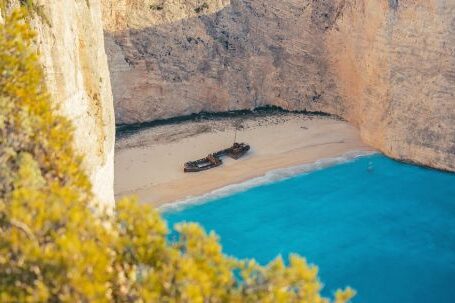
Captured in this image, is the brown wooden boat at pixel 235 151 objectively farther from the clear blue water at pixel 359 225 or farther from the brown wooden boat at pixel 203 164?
the clear blue water at pixel 359 225

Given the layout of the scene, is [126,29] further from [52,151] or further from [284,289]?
[284,289]

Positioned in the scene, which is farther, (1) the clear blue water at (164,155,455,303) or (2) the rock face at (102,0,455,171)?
(2) the rock face at (102,0,455,171)

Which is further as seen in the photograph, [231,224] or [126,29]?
[126,29]

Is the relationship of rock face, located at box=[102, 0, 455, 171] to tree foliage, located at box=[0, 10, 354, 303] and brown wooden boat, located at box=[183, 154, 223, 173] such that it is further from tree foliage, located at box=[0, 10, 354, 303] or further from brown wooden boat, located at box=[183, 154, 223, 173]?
tree foliage, located at box=[0, 10, 354, 303]

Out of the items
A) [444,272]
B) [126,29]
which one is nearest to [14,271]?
[444,272]

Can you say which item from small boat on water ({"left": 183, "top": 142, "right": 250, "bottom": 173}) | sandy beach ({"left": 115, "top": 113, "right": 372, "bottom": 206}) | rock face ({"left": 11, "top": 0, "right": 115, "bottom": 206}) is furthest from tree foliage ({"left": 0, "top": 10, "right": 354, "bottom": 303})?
small boat on water ({"left": 183, "top": 142, "right": 250, "bottom": 173})

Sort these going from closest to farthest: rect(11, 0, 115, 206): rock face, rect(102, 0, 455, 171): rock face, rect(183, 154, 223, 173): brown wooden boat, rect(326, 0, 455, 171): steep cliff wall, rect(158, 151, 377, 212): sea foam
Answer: rect(11, 0, 115, 206): rock face < rect(158, 151, 377, 212): sea foam < rect(326, 0, 455, 171): steep cliff wall < rect(102, 0, 455, 171): rock face < rect(183, 154, 223, 173): brown wooden boat

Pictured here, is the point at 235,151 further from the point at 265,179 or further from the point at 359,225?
the point at 359,225
